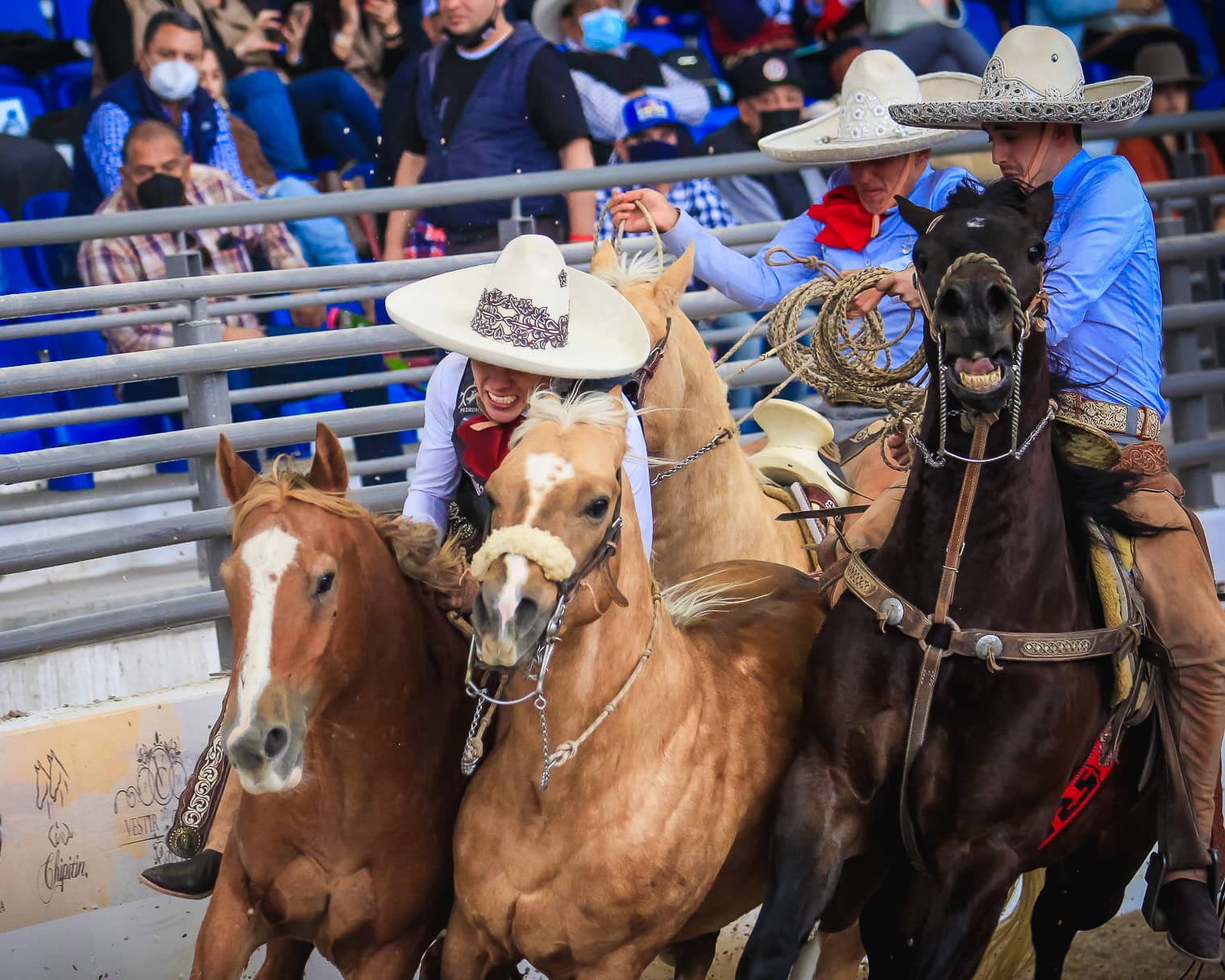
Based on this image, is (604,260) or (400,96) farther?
(400,96)

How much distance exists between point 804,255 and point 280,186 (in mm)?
3337

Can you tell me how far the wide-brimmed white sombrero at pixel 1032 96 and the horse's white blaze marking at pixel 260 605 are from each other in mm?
1954

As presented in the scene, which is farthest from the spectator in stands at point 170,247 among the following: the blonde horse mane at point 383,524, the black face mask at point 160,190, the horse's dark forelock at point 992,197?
the horse's dark forelock at point 992,197

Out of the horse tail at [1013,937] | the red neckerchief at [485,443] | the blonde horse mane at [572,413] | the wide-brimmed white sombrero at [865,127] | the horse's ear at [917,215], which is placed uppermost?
the horse's ear at [917,215]

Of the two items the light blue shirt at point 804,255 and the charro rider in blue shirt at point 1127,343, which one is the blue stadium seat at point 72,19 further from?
the charro rider in blue shirt at point 1127,343

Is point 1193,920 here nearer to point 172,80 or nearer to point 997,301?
point 997,301

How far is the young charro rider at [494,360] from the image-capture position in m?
3.45

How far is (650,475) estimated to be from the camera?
173 inches

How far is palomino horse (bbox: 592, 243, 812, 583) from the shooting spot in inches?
170

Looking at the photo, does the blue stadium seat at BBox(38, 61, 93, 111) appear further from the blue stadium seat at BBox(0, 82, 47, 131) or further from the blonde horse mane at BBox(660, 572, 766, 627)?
the blonde horse mane at BBox(660, 572, 766, 627)

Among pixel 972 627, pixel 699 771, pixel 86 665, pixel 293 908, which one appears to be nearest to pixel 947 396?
pixel 972 627

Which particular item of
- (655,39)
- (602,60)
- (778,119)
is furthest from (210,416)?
(655,39)

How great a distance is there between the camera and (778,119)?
26.3 ft

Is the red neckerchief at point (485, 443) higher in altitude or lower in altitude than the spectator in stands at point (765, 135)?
higher
